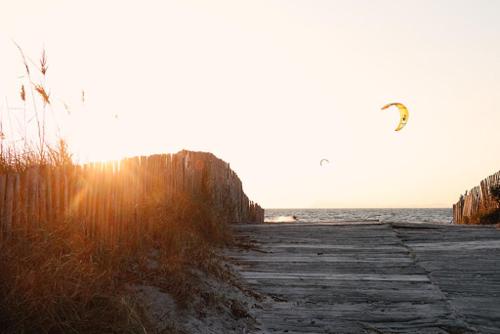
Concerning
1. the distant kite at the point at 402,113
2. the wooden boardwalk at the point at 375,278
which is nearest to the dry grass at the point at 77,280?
the wooden boardwalk at the point at 375,278

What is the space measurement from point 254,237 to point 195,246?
2.65m

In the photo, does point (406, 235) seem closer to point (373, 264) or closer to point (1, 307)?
point (373, 264)

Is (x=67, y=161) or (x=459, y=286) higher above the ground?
(x=67, y=161)

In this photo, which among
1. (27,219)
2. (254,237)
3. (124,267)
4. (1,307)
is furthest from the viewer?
(254,237)

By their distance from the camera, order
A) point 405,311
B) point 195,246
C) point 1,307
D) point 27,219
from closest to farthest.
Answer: point 1,307, point 27,219, point 405,311, point 195,246

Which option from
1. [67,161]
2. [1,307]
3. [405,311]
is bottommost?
[405,311]

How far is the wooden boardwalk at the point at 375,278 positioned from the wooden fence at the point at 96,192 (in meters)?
1.30

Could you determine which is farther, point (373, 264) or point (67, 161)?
point (373, 264)

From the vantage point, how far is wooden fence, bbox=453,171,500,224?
1085cm

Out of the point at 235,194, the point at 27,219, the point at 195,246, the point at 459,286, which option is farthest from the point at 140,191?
the point at 235,194

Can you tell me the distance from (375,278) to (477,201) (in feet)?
23.9

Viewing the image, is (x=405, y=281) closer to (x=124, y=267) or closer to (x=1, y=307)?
(x=124, y=267)

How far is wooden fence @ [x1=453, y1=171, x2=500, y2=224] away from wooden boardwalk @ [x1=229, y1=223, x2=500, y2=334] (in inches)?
113

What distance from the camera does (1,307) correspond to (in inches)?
112
